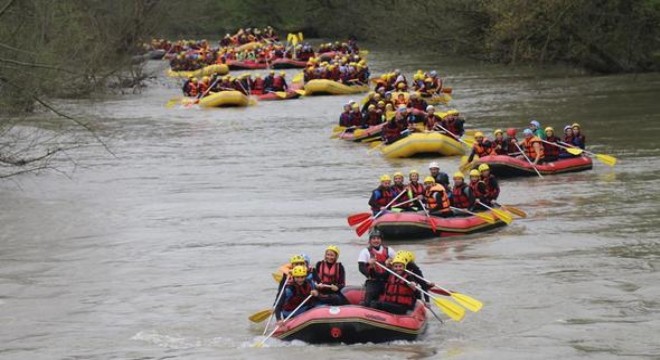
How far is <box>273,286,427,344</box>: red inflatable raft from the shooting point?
12867mm

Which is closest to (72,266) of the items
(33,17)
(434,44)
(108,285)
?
(108,285)

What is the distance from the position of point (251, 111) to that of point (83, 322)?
2618 cm

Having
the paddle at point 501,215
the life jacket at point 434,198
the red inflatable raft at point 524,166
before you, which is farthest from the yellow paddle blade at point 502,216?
the red inflatable raft at point 524,166

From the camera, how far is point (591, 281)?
1573 cm

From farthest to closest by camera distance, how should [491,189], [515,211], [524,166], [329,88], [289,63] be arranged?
[289,63] < [329,88] < [524,166] < [515,211] < [491,189]

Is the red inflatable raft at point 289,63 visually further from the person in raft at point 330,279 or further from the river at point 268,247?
the person in raft at point 330,279

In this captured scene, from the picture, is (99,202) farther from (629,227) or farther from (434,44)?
(434,44)

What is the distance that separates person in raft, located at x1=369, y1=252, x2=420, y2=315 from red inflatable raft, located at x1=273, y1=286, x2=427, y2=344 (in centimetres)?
30

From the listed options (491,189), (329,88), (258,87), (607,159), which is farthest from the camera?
(329,88)

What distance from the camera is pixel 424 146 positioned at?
2794 cm

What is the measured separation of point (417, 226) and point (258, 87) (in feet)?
88.2

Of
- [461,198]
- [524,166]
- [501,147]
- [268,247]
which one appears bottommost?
[268,247]

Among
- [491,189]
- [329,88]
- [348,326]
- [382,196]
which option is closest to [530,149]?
[491,189]

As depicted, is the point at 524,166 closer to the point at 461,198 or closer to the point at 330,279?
the point at 461,198
